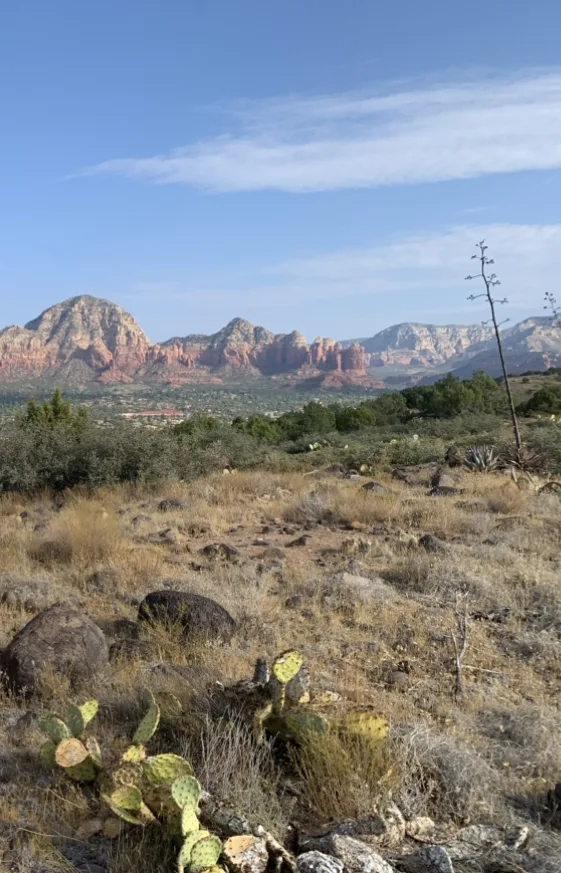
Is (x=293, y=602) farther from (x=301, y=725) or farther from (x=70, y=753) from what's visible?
(x=70, y=753)

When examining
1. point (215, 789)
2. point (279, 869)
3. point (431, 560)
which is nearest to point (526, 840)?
point (279, 869)

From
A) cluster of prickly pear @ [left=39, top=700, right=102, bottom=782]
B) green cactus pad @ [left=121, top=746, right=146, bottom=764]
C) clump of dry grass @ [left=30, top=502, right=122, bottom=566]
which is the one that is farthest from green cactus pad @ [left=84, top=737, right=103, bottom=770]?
clump of dry grass @ [left=30, top=502, right=122, bottom=566]

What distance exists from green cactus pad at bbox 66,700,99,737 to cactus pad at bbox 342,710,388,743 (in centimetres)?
136

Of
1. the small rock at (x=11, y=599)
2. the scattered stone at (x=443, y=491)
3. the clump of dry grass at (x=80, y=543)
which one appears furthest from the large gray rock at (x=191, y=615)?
the scattered stone at (x=443, y=491)

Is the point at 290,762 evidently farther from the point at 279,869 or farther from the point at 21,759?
the point at 21,759

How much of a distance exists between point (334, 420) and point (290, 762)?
28.2m

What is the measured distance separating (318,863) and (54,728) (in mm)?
1555

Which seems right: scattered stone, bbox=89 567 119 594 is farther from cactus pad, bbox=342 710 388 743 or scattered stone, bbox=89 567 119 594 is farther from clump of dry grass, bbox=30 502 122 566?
A: cactus pad, bbox=342 710 388 743

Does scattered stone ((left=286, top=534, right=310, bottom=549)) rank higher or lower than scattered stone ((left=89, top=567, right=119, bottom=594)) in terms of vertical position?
lower

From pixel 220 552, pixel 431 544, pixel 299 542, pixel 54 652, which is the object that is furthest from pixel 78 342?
pixel 54 652

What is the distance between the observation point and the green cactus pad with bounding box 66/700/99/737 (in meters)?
3.47

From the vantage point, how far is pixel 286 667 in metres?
3.61

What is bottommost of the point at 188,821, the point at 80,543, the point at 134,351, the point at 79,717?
the point at 188,821

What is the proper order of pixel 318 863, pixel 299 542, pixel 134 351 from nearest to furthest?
pixel 318 863, pixel 299 542, pixel 134 351
